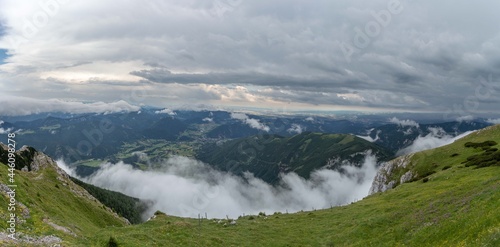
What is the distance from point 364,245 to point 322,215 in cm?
2742

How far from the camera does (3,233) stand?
29.1 meters

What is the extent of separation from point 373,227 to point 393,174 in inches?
3883

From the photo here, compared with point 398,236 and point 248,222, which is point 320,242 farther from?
point 248,222

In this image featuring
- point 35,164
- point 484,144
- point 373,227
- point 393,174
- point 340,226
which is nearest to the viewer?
point 373,227

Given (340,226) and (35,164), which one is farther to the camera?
(35,164)

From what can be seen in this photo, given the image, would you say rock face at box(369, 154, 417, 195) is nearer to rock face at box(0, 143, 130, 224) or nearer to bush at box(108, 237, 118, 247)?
rock face at box(0, 143, 130, 224)

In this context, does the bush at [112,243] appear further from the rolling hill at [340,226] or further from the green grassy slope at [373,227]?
the green grassy slope at [373,227]

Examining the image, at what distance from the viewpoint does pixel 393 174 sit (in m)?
134

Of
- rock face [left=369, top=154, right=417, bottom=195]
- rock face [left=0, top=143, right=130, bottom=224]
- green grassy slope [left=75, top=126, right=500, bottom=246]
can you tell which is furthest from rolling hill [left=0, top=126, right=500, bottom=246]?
rock face [left=0, top=143, right=130, bottom=224]

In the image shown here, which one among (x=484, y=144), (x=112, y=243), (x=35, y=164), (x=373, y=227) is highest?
(x=484, y=144)

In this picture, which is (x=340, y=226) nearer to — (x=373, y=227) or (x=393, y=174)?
(x=373, y=227)

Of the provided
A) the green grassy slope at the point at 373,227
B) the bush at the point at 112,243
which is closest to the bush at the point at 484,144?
the green grassy slope at the point at 373,227

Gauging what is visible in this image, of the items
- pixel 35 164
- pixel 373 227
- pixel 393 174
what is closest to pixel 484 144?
pixel 393 174

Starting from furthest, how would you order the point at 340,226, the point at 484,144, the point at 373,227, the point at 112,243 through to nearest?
the point at 484,144 → the point at 340,226 → the point at 373,227 → the point at 112,243
